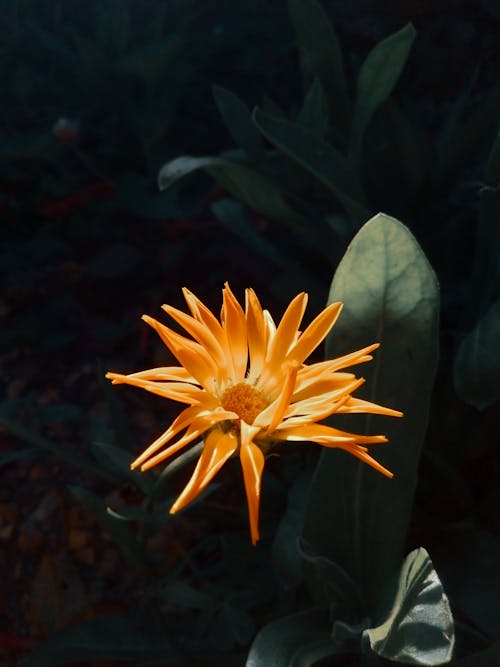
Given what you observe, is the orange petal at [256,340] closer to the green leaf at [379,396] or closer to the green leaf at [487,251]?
the green leaf at [379,396]

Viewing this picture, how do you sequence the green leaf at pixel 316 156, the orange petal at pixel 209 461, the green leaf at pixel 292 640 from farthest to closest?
the green leaf at pixel 316 156
the green leaf at pixel 292 640
the orange petal at pixel 209 461

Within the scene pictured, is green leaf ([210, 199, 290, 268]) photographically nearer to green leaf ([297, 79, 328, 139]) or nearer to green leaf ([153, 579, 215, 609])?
green leaf ([297, 79, 328, 139])

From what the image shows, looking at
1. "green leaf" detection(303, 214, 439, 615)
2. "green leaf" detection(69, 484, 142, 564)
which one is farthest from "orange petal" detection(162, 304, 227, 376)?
"green leaf" detection(69, 484, 142, 564)

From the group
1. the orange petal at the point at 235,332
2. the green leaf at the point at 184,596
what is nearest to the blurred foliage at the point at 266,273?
the green leaf at the point at 184,596

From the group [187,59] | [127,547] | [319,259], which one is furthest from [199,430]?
[187,59]

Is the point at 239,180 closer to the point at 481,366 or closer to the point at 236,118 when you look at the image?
the point at 236,118

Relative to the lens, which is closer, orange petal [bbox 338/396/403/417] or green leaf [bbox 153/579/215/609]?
orange petal [bbox 338/396/403/417]

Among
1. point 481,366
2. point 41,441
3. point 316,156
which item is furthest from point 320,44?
point 41,441
